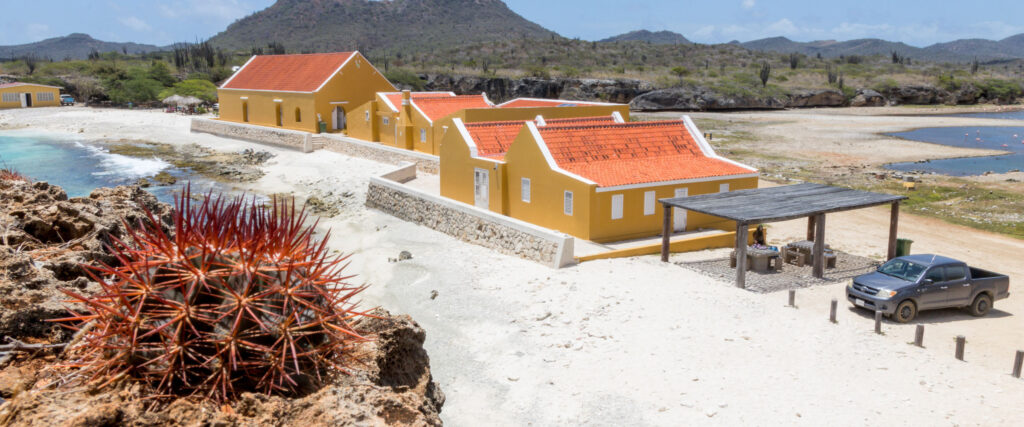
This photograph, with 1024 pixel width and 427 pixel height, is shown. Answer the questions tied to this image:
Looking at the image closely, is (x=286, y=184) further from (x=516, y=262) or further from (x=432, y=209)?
(x=516, y=262)

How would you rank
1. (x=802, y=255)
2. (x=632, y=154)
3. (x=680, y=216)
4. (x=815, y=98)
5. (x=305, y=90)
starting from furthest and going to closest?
(x=815, y=98) → (x=305, y=90) → (x=632, y=154) → (x=680, y=216) → (x=802, y=255)

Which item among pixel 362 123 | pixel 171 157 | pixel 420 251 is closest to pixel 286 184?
pixel 362 123

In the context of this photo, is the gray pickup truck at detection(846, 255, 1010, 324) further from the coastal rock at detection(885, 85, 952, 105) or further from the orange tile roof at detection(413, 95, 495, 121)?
the coastal rock at detection(885, 85, 952, 105)

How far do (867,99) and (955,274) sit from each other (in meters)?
95.8

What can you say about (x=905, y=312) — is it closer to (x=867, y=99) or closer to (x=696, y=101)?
(x=696, y=101)

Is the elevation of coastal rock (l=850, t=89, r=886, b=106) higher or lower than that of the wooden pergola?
higher

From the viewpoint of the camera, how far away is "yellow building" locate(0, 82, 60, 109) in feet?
248

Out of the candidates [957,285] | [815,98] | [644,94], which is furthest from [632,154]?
[815,98]

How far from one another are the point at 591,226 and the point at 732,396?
10.1m

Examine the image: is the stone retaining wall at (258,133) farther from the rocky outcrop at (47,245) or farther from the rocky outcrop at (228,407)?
the rocky outcrop at (228,407)

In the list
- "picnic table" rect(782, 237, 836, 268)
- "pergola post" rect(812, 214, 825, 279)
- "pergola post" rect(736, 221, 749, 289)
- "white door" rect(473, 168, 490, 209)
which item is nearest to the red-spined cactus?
"pergola post" rect(736, 221, 749, 289)

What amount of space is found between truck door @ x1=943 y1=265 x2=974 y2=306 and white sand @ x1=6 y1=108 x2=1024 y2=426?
1.58ft

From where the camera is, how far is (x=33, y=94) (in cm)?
7731

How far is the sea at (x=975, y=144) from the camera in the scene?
46562 mm
